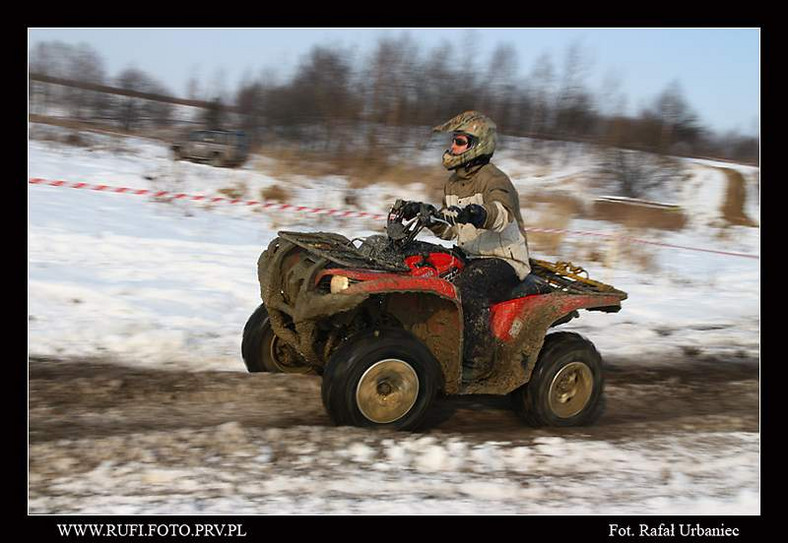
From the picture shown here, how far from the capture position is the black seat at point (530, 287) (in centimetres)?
638

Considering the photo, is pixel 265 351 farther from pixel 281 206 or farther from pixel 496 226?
pixel 281 206

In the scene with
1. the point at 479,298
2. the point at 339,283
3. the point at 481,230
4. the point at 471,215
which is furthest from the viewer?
the point at 481,230

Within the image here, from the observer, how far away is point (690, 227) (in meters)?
19.5

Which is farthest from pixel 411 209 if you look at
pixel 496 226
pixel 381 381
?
pixel 381 381

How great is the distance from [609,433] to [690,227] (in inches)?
564

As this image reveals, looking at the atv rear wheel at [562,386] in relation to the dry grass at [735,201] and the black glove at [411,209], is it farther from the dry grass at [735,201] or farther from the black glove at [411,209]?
the dry grass at [735,201]

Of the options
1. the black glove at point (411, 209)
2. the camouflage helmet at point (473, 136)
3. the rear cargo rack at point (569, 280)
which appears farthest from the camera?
the rear cargo rack at point (569, 280)

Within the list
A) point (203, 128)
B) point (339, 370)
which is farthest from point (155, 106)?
point (339, 370)

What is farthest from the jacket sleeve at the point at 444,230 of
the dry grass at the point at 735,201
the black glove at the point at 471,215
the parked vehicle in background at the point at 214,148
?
the dry grass at the point at 735,201

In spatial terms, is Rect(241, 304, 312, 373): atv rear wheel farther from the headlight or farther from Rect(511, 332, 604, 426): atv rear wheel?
Rect(511, 332, 604, 426): atv rear wheel

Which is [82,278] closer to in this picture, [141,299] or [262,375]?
[141,299]

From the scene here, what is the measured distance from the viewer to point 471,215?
5.71m

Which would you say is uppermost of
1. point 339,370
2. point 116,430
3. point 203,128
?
point 203,128

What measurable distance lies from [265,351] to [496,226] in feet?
7.46
